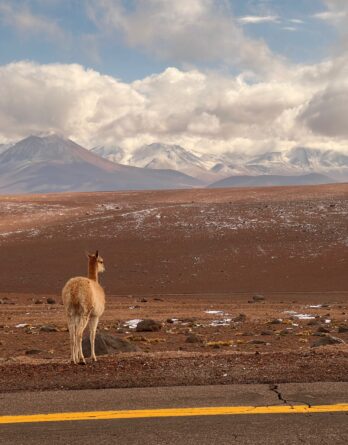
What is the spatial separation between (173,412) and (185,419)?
336mm

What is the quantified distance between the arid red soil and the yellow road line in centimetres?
164

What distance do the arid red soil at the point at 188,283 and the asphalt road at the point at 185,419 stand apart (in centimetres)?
70

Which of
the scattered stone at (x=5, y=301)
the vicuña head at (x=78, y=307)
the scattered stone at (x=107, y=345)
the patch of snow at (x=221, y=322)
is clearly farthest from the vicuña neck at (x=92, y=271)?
the scattered stone at (x=5, y=301)

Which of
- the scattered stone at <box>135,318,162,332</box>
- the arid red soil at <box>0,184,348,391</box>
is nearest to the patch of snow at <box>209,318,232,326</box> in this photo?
the arid red soil at <box>0,184,348,391</box>

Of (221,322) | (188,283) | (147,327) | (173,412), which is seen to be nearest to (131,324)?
(147,327)

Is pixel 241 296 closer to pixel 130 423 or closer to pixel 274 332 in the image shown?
pixel 274 332

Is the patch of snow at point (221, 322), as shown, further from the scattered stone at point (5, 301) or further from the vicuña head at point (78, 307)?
the scattered stone at point (5, 301)

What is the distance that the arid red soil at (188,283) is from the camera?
1057cm

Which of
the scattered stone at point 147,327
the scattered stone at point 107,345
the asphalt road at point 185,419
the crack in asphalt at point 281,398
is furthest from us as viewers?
the scattered stone at point 147,327

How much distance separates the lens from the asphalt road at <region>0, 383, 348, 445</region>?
6594mm

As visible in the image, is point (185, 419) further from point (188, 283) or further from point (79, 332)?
point (188, 283)

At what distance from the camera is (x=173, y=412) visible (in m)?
7.57

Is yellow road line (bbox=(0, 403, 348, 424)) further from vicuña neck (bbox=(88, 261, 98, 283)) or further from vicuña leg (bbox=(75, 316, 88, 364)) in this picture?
vicuña neck (bbox=(88, 261, 98, 283))

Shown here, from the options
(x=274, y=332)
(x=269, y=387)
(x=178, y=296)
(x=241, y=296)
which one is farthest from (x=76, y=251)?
(x=269, y=387)
